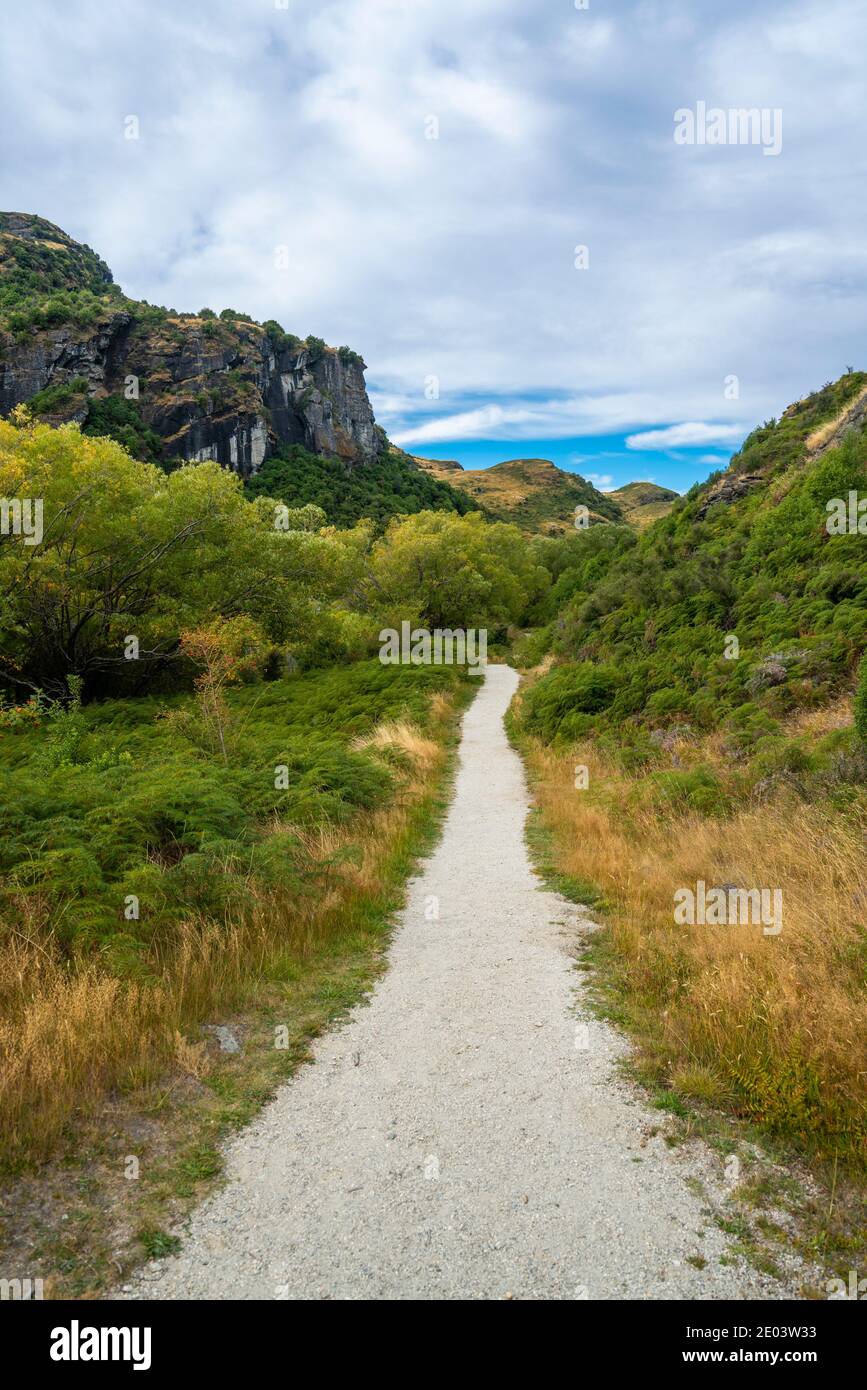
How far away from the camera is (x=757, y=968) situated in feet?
16.0

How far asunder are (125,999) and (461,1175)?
2671 millimetres

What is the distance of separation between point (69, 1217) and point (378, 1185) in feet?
4.88

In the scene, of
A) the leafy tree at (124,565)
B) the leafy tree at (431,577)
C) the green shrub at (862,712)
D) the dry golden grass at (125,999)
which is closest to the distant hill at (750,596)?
the green shrub at (862,712)

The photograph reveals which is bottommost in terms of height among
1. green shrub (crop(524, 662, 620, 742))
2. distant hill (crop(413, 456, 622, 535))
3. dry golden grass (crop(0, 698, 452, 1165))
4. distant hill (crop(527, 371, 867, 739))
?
dry golden grass (crop(0, 698, 452, 1165))

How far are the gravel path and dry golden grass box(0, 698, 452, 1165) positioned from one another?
3.08 ft

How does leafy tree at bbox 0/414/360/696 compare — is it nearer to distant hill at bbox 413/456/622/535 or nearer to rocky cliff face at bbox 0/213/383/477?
rocky cliff face at bbox 0/213/383/477

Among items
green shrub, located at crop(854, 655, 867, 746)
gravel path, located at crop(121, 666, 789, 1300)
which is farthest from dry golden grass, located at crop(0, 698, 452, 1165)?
green shrub, located at crop(854, 655, 867, 746)

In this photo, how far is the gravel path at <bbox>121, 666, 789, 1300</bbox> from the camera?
2.89m

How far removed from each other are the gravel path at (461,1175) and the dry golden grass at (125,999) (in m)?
0.94

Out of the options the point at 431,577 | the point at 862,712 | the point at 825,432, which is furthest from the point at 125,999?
the point at 431,577

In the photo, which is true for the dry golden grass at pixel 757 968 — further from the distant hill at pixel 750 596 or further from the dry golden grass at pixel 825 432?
the dry golden grass at pixel 825 432
